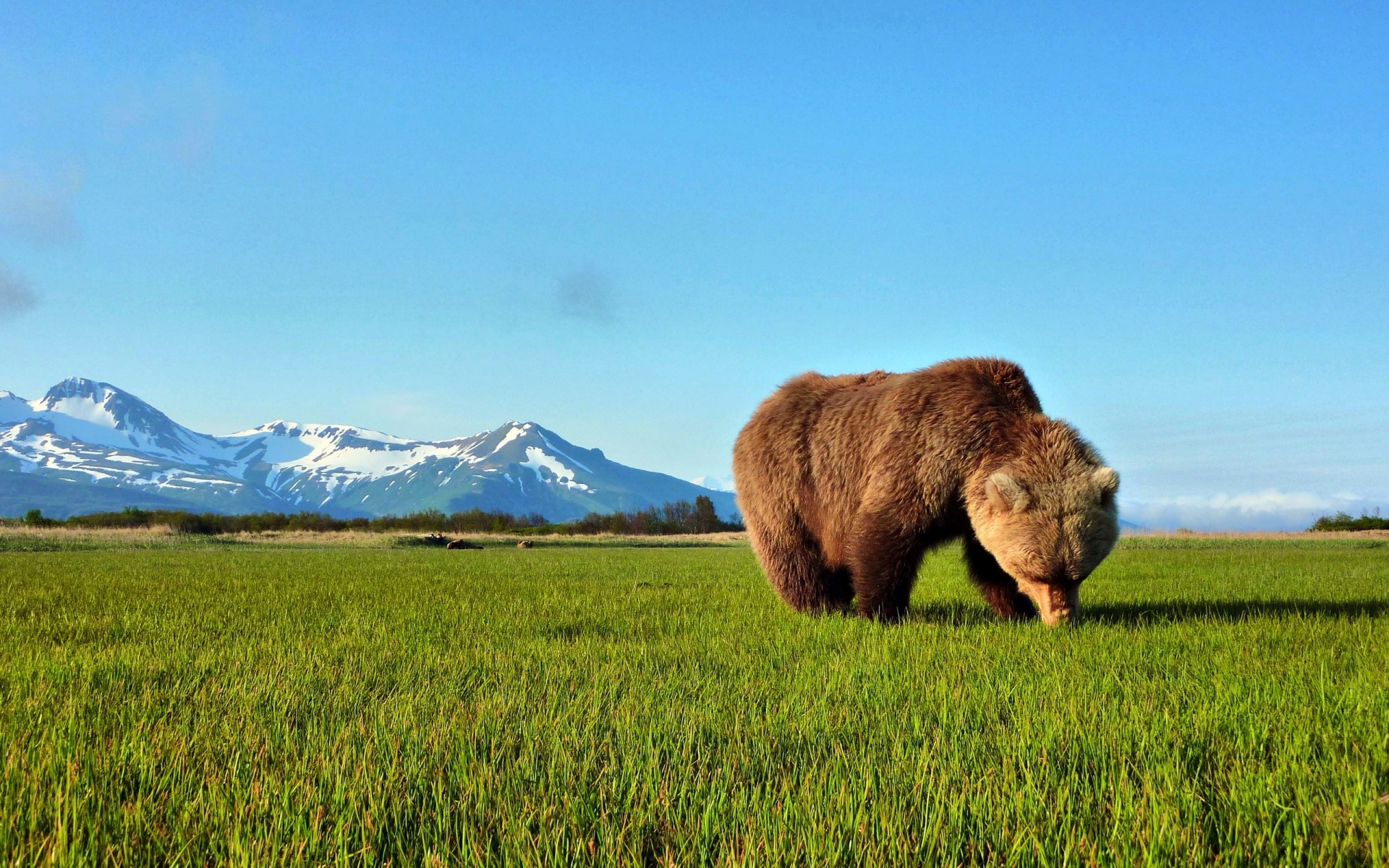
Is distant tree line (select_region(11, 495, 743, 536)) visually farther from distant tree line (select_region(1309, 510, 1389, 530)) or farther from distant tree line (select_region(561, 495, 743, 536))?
distant tree line (select_region(1309, 510, 1389, 530))

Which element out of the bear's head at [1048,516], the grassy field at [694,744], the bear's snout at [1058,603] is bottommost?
the grassy field at [694,744]

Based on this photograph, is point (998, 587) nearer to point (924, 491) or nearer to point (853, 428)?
point (924, 491)

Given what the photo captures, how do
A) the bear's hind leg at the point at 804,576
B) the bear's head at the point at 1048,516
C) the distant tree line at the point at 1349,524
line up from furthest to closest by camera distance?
1. the distant tree line at the point at 1349,524
2. the bear's hind leg at the point at 804,576
3. the bear's head at the point at 1048,516

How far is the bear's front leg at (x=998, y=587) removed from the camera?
8.43 m

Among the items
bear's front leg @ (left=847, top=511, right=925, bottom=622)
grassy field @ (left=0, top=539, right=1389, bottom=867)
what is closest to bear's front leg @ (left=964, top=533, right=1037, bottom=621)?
bear's front leg @ (left=847, top=511, right=925, bottom=622)

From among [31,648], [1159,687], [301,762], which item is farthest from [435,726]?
[31,648]

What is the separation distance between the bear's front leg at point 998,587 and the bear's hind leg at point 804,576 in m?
1.29

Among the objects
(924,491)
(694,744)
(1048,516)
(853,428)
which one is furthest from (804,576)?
(694,744)

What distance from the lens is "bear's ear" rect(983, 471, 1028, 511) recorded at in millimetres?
7035

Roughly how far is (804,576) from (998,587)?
1921mm

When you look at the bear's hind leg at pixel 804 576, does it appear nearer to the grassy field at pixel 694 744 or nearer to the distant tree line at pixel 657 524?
the grassy field at pixel 694 744

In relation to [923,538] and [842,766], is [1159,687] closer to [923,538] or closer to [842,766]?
[842,766]

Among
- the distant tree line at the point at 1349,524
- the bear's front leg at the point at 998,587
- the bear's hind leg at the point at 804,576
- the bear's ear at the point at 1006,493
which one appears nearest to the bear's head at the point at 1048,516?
the bear's ear at the point at 1006,493

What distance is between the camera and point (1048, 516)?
7.03 metres
